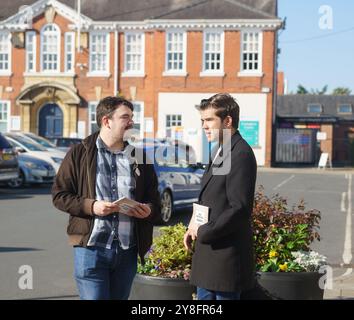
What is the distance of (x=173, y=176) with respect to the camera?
1369 centimetres

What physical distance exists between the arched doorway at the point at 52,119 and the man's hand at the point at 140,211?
34344 millimetres

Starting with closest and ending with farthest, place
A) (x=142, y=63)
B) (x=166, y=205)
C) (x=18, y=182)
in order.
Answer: (x=166, y=205)
(x=18, y=182)
(x=142, y=63)

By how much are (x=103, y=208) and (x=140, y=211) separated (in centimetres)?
27

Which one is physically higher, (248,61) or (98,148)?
(248,61)

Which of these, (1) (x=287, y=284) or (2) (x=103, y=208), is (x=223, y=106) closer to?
(2) (x=103, y=208)

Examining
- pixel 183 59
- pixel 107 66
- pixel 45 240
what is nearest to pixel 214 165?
pixel 45 240

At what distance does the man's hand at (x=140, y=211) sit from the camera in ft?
14.5

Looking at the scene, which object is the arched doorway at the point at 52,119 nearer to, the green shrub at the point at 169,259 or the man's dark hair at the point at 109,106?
the green shrub at the point at 169,259

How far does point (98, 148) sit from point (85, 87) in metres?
33.9

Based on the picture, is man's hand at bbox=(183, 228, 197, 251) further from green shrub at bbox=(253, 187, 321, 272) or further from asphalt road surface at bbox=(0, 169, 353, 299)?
asphalt road surface at bbox=(0, 169, 353, 299)

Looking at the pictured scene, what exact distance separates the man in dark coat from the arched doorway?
34542 mm
